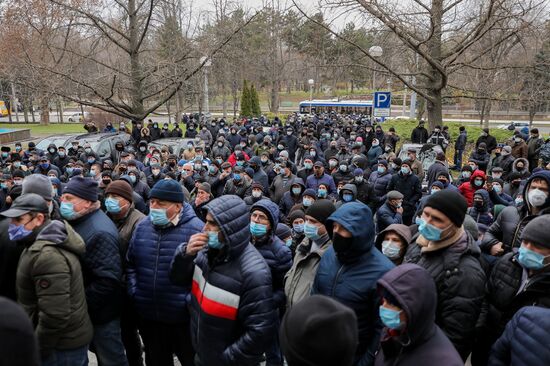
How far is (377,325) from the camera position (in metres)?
2.94

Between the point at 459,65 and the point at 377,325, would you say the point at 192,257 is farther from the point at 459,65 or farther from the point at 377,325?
the point at 459,65

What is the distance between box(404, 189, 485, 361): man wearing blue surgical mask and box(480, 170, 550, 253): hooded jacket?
3.92ft

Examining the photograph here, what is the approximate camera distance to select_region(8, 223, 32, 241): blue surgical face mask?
130 inches

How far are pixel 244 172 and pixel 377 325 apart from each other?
20.6ft

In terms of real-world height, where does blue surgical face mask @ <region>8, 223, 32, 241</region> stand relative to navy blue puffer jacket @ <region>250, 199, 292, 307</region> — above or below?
above

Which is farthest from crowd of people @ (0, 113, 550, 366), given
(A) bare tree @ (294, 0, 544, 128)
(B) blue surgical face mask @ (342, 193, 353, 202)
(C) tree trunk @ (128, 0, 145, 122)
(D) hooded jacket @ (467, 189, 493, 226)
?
(C) tree trunk @ (128, 0, 145, 122)

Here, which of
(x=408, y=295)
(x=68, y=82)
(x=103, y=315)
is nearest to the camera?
(x=408, y=295)

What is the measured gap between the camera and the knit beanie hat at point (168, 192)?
12.4 ft

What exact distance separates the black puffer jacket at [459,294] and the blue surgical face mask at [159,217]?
7.11 feet

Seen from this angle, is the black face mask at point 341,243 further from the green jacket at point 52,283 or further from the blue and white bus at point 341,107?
the blue and white bus at point 341,107

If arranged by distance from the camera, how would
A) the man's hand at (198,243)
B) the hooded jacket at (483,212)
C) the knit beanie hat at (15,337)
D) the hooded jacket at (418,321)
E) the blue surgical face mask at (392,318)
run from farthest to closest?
the hooded jacket at (483,212) < the man's hand at (198,243) < the blue surgical face mask at (392,318) < the hooded jacket at (418,321) < the knit beanie hat at (15,337)

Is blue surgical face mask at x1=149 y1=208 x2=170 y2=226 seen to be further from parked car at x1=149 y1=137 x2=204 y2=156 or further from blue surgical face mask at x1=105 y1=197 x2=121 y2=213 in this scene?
parked car at x1=149 y1=137 x2=204 y2=156

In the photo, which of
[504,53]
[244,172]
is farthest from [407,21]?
[504,53]

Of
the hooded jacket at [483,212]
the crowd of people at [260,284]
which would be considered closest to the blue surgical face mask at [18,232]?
the crowd of people at [260,284]
